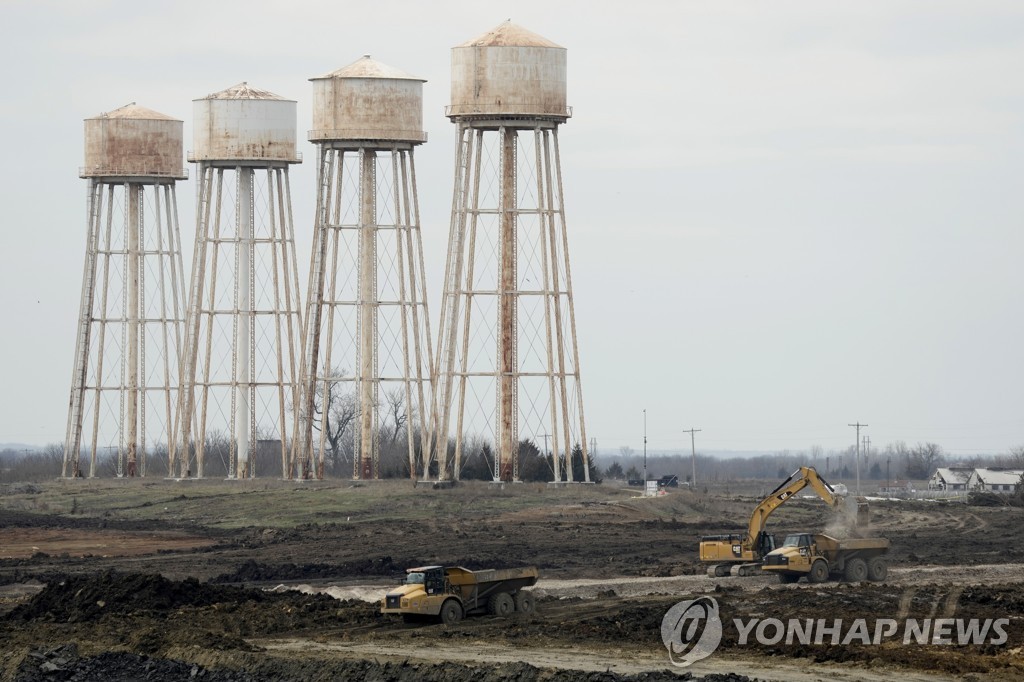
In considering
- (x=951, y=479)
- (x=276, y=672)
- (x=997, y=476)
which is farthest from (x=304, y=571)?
(x=951, y=479)

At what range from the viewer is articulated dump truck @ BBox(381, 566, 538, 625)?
47125 millimetres

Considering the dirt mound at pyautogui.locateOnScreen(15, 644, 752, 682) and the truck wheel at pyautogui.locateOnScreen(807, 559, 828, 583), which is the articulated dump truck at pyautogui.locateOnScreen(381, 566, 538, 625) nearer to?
Answer: the dirt mound at pyautogui.locateOnScreen(15, 644, 752, 682)

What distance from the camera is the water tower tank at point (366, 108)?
8644 cm

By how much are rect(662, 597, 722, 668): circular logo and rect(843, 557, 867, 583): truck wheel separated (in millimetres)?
8380

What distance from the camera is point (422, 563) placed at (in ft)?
201

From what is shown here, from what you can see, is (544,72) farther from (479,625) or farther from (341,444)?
(341,444)

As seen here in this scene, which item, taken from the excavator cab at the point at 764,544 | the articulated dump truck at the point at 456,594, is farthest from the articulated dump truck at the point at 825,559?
the articulated dump truck at the point at 456,594

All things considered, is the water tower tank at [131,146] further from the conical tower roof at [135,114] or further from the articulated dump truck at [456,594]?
the articulated dump truck at [456,594]

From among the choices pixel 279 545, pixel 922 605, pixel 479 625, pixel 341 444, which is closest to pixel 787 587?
pixel 922 605

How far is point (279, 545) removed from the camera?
6938cm

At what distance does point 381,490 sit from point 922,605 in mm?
39025

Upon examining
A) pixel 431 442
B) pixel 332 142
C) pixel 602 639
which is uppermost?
pixel 332 142

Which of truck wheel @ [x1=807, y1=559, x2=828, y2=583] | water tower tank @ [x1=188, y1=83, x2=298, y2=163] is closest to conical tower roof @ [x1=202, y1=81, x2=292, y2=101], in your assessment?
water tower tank @ [x1=188, y1=83, x2=298, y2=163]

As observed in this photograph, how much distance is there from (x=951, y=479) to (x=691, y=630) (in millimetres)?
116675
